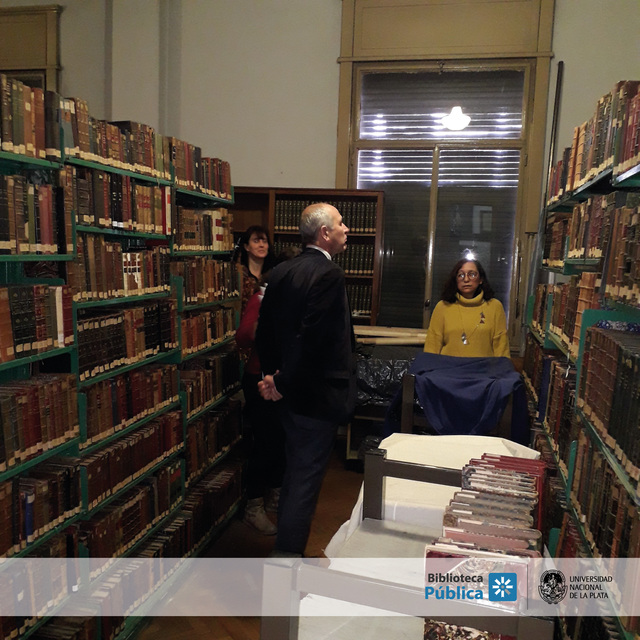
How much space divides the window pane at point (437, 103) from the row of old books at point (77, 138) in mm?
2842

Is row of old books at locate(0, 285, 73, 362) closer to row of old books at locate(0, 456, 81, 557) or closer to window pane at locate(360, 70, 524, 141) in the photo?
row of old books at locate(0, 456, 81, 557)

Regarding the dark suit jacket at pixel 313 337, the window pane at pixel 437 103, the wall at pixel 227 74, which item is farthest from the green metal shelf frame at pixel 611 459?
the wall at pixel 227 74

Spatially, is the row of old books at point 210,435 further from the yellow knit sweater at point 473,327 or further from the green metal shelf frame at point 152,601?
the yellow knit sweater at point 473,327

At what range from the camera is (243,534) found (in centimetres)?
395

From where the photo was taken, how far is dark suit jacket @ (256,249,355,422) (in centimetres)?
286

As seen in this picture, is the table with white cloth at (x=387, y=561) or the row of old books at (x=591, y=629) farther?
the row of old books at (x=591, y=629)

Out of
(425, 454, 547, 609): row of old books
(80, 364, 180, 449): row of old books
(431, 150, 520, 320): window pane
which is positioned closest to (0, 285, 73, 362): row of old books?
(80, 364, 180, 449): row of old books

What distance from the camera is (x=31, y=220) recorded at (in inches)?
87.5

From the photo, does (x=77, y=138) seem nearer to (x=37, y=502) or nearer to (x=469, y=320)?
(x=37, y=502)

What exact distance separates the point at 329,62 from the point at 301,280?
3.80 metres

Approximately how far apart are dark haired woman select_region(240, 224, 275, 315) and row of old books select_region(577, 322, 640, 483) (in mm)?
2907

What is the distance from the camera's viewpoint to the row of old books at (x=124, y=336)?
8.60 feet

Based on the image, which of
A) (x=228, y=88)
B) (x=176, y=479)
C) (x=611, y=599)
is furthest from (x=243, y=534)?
(x=228, y=88)

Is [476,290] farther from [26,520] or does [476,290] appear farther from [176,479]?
[26,520]
